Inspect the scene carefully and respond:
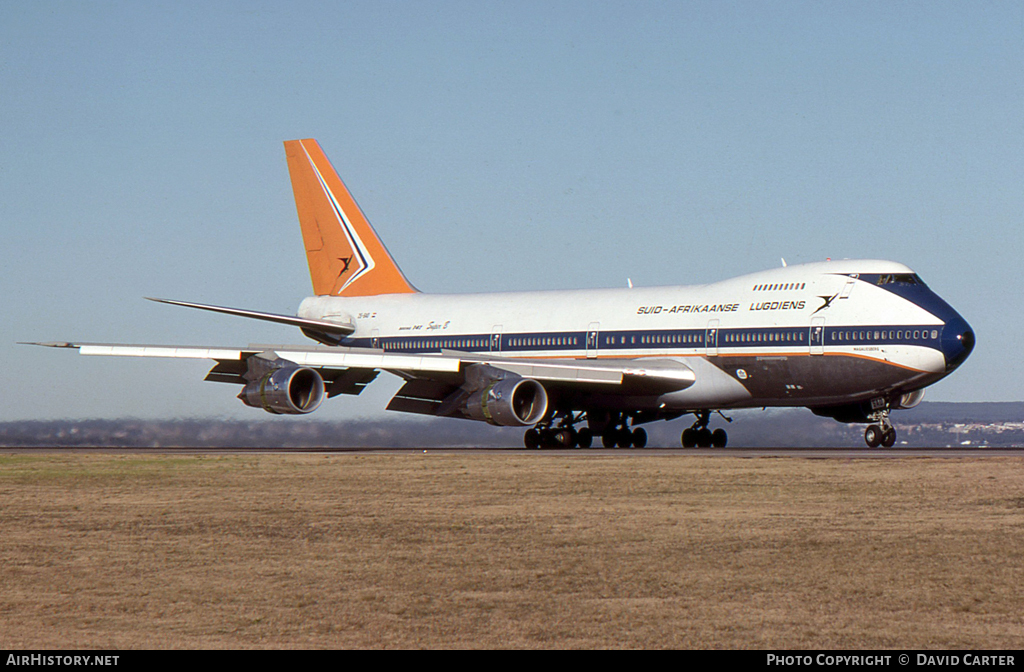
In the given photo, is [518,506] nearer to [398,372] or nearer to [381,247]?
[398,372]

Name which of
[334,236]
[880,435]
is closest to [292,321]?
[334,236]

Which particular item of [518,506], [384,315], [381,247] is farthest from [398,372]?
[518,506]

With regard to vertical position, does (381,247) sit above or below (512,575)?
above

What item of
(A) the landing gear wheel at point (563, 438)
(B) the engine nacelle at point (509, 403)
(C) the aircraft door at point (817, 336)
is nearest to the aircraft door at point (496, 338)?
(A) the landing gear wheel at point (563, 438)

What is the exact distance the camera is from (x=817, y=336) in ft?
94.0

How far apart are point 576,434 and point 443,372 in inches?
197

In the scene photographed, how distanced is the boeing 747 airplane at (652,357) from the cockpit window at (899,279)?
34 mm

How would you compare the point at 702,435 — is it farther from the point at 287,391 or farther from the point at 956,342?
the point at 287,391

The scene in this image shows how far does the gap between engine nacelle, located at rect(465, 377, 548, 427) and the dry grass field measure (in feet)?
27.7

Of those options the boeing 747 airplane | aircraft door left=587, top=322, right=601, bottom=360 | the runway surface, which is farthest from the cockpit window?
aircraft door left=587, top=322, right=601, bottom=360

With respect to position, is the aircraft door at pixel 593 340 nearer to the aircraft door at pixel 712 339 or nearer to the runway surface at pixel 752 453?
the runway surface at pixel 752 453
